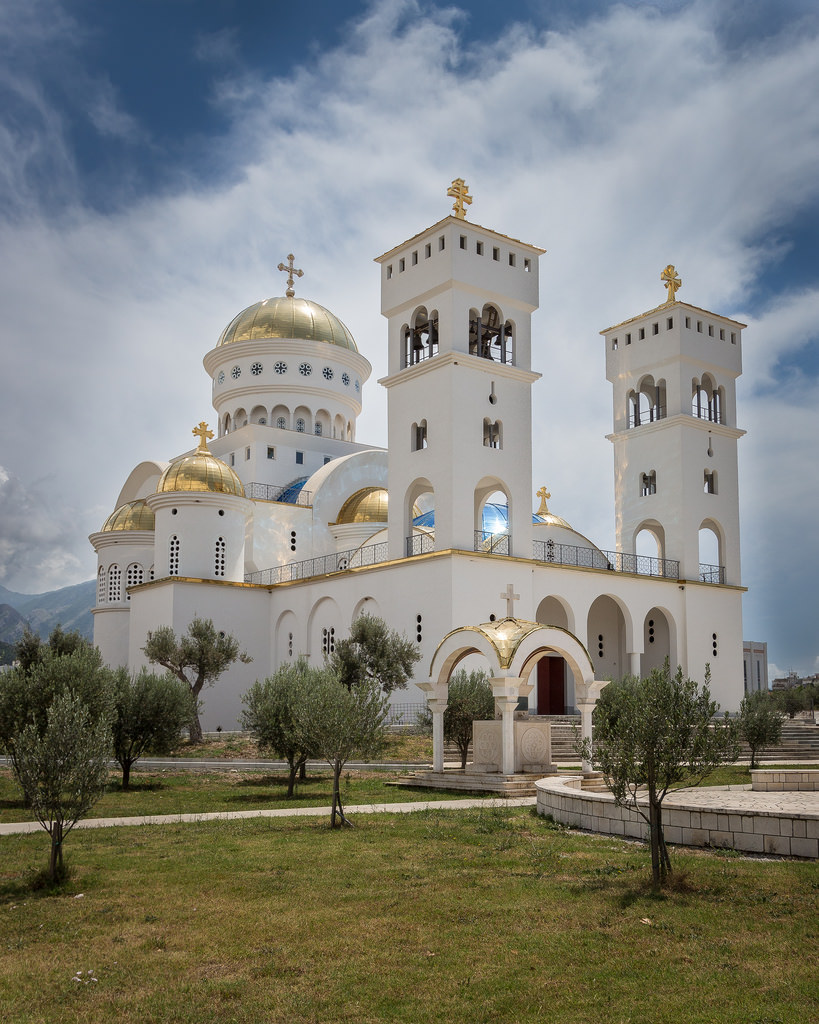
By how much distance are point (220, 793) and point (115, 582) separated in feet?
73.2

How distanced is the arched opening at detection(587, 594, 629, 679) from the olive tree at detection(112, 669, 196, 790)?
56.0ft

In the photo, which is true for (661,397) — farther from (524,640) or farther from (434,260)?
(524,640)

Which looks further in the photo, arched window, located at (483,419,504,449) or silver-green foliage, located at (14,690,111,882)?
arched window, located at (483,419,504,449)

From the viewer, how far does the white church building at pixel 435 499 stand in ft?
90.7

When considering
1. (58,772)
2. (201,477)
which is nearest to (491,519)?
(201,477)

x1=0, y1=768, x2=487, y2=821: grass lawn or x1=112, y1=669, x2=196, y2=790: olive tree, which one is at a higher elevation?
x1=112, y1=669, x2=196, y2=790: olive tree

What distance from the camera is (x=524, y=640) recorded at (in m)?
17.5

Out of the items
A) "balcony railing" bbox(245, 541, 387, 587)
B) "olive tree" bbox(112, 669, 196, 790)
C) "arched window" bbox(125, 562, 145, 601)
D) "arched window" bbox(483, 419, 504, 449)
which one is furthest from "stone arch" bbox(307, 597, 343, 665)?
"olive tree" bbox(112, 669, 196, 790)

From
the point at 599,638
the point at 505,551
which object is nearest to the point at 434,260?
the point at 505,551

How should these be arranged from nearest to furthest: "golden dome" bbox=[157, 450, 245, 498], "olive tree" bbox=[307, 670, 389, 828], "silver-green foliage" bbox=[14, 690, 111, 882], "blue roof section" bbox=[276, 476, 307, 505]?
1. "silver-green foliage" bbox=[14, 690, 111, 882]
2. "olive tree" bbox=[307, 670, 389, 828]
3. "golden dome" bbox=[157, 450, 245, 498]
4. "blue roof section" bbox=[276, 476, 307, 505]

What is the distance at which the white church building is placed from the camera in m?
27.7

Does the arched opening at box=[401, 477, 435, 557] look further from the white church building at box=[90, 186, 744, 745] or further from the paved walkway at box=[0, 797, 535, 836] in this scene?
the paved walkway at box=[0, 797, 535, 836]

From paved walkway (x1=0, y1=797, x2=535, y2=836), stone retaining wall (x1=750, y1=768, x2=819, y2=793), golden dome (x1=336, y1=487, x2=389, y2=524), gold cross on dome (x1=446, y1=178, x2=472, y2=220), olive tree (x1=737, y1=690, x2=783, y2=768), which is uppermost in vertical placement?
gold cross on dome (x1=446, y1=178, x2=472, y2=220)

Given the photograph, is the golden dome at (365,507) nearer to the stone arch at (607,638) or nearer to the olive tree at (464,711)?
the stone arch at (607,638)
